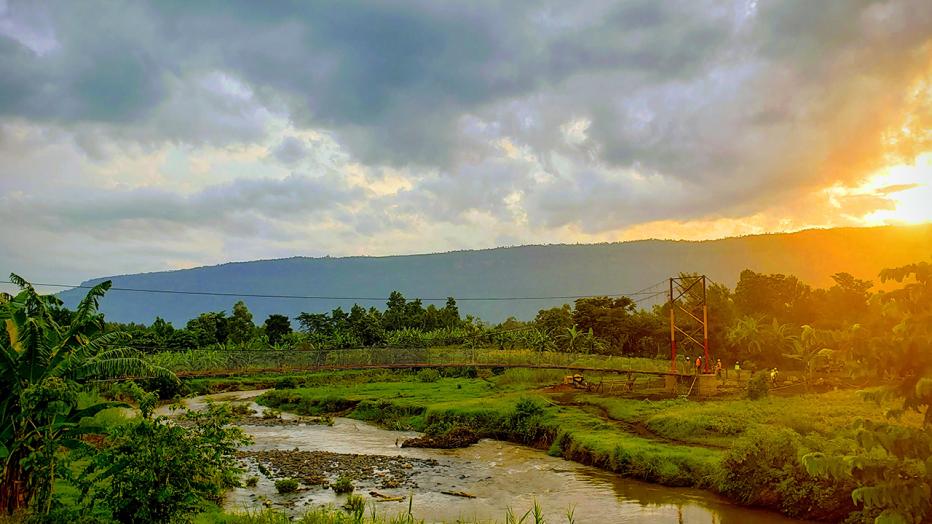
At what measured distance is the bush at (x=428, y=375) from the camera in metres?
50.4

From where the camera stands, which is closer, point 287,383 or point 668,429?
point 668,429

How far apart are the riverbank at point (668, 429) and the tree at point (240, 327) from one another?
117ft

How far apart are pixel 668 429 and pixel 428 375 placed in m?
29.1

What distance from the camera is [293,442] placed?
95.8ft

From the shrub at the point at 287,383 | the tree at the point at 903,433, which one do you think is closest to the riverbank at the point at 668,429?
the tree at the point at 903,433

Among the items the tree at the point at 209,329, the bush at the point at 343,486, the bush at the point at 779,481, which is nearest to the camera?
the bush at the point at 779,481

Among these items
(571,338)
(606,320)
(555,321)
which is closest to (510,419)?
(571,338)

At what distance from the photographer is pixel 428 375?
51.2 m

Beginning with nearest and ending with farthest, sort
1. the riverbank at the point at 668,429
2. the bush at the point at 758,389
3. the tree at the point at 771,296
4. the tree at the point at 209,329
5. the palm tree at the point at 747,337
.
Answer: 1. the riverbank at the point at 668,429
2. the bush at the point at 758,389
3. the palm tree at the point at 747,337
4. the tree at the point at 771,296
5. the tree at the point at 209,329

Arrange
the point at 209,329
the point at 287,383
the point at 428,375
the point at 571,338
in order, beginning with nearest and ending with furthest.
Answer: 1. the point at 428,375
2. the point at 287,383
3. the point at 571,338
4. the point at 209,329

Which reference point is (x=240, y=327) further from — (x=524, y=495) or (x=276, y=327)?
(x=524, y=495)

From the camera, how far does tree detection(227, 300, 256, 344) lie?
7456cm

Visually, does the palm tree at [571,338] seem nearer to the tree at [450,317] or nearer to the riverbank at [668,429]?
the riverbank at [668,429]

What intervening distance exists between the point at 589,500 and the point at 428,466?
7.35 m
